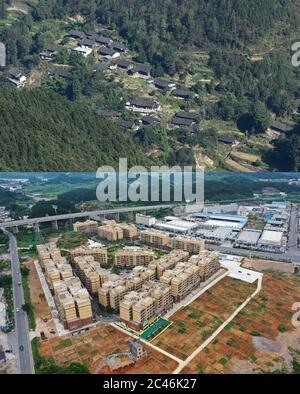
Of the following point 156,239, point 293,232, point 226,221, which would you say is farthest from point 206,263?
point 293,232

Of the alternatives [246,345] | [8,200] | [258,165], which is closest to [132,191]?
[8,200]

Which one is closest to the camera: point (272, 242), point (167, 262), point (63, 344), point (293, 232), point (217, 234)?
point (63, 344)

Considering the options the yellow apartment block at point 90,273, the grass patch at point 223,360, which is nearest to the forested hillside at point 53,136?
the yellow apartment block at point 90,273

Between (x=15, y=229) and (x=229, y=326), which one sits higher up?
(x=15, y=229)

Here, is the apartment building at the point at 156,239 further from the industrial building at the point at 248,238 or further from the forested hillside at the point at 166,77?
the forested hillside at the point at 166,77

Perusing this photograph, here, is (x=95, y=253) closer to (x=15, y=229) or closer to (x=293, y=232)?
(x=15, y=229)

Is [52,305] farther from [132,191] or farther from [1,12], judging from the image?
[1,12]
